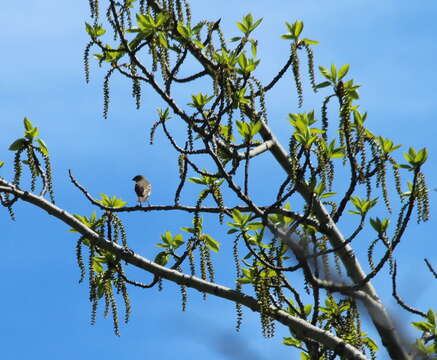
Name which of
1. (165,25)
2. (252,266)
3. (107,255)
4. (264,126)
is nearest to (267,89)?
(264,126)

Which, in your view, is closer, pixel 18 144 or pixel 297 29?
pixel 18 144

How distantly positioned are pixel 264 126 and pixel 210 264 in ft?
5.94

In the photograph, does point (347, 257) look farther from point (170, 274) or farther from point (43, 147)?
point (43, 147)

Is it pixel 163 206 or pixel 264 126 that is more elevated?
pixel 264 126

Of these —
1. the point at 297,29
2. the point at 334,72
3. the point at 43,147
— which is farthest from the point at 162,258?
the point at 297,29

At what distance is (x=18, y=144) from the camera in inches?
275

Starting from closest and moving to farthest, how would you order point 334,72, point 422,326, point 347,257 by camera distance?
point 422,326, point 334,72, point 347,257

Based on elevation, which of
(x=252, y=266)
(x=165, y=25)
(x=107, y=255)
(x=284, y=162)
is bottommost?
(x=252, y=266)

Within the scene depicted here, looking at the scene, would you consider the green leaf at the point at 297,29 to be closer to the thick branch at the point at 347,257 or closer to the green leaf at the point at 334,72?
the green leaf at the point at 334,72

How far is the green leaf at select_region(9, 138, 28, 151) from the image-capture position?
6.97 m

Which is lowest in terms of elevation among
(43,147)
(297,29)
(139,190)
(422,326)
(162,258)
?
(422,326)

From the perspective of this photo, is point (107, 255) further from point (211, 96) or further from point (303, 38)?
point (303, 38)

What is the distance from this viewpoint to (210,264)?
271 inches

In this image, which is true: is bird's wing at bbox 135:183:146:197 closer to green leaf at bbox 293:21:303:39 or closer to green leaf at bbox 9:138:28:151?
green leaf at bbox 9:138:28:151
